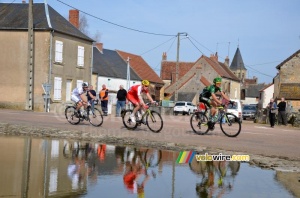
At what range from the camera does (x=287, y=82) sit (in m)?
47.7

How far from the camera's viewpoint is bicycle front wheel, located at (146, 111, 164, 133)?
14.4 metres

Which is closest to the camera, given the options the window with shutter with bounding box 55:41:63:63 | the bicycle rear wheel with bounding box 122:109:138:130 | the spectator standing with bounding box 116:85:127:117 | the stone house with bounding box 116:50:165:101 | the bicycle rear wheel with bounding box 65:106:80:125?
the bicycle rear wheel with bounding box 122:109:138:130

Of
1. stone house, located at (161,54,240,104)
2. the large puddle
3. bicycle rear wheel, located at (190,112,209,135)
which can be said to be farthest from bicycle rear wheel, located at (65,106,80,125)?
stone house, located at (161,54,240,104)

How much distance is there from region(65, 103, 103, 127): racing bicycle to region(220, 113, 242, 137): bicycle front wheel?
455cm

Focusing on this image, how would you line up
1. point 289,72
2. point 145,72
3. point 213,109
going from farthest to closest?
point 145,72
point 289,72
point 213,109

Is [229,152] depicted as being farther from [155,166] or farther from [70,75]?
[70,75]

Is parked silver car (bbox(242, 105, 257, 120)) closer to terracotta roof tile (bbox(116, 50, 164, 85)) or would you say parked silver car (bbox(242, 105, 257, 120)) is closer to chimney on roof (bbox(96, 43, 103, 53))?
terracotta roof tile (bbox(116, 50, 164, 85))

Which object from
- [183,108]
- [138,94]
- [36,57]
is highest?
[36,57]

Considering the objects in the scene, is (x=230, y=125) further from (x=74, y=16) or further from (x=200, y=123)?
(x=74, y=16)

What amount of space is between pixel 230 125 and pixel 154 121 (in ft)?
7.93

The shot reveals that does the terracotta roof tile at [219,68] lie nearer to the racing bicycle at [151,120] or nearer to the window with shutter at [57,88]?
the window with shutter at [57,88]

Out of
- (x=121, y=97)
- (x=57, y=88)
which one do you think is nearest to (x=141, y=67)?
(x=57, y=88)

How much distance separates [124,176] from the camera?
7.37 meters

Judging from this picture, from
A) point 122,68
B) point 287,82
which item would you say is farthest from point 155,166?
point 122,68
